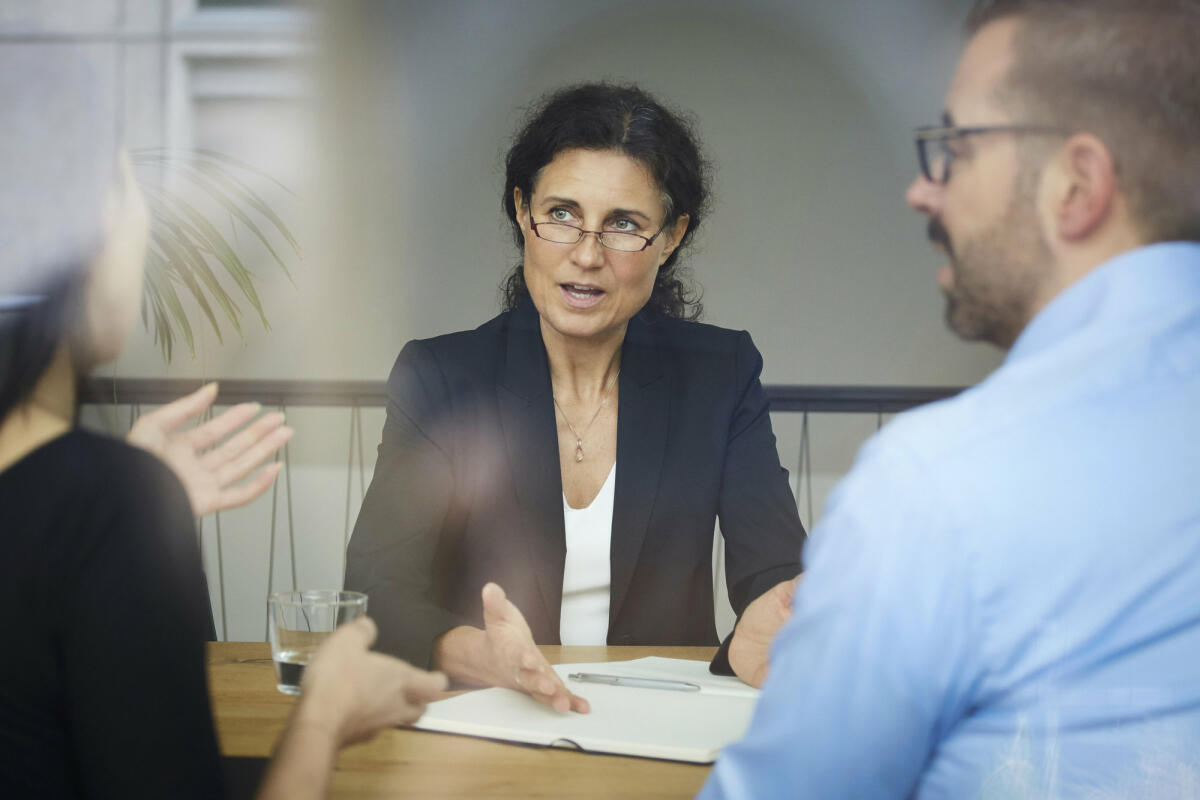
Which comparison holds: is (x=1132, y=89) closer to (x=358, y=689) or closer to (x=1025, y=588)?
(x=1025, y=588)

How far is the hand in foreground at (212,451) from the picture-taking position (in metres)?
0.83

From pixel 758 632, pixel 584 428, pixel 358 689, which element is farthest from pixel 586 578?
pixel 358 689

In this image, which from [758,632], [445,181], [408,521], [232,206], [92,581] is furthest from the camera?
[445,181]

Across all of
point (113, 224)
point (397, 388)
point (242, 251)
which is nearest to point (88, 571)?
point (113, 224)

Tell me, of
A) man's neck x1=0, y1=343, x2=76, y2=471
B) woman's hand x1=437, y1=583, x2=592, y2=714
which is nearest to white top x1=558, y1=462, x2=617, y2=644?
woman's hand x1=437, y1=583, x2=592, y2=714

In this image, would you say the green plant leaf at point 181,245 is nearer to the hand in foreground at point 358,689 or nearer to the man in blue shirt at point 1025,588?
the hand in foreground at point 358,689

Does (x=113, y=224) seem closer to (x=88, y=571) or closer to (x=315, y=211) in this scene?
(x=88, y=571)

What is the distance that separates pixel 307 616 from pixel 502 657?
19 cm

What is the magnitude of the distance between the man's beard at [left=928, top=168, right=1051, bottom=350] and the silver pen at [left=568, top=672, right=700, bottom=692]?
0.44 metres

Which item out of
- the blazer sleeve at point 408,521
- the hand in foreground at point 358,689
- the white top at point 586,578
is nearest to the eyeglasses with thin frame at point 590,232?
the blazer sleeve at point 408,521

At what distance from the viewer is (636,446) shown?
57.0 inches

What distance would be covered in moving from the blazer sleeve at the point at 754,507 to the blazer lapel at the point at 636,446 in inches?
4.3

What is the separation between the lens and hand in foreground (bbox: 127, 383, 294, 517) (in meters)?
0.83

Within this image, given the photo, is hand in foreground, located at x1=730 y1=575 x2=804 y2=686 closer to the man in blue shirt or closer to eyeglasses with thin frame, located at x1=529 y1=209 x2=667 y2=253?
the man in blue shirt
